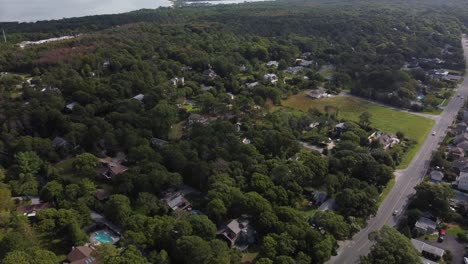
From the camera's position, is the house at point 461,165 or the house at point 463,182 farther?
the house at point 461,165

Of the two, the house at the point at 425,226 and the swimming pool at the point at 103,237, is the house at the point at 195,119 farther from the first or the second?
the house at the point at 425,226

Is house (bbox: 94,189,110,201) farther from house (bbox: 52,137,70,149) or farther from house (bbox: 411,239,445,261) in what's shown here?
house (bbox: 411,239,445,261)

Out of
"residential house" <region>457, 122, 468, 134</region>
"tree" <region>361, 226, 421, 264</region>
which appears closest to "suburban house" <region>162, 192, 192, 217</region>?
"tree" <region>361, 226, 421, 264</region>

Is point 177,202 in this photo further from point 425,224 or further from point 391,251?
point 425,224

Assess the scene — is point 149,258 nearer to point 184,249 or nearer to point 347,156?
point 184,249

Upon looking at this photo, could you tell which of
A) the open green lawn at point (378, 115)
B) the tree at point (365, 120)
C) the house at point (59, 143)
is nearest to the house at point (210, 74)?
the open green lawn at point (378, 115)
